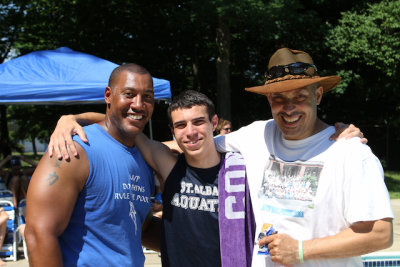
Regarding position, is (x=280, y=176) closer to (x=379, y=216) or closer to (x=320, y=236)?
(x=320, y=236)

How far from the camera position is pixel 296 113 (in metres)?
2.21

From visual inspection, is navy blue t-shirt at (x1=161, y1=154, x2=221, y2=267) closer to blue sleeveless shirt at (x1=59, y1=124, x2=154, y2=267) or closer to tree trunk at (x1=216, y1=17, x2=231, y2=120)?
blue sleeveless shirt at (x1=59, y1=124, x2=154, y2=267)

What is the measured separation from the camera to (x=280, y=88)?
2215 millimetres

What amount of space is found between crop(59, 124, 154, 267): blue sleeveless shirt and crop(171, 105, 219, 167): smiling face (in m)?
0.43

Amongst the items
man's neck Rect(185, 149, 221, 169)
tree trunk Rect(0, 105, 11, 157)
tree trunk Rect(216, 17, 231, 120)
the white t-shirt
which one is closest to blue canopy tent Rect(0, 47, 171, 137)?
man's neck Rect(185, 149, 221, 169)

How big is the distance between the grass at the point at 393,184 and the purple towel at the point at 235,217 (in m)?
9.65

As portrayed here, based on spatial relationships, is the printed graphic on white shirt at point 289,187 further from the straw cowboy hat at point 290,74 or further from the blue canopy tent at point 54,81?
the blue canopy tent at point 54,81

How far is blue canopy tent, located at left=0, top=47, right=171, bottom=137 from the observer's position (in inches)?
242

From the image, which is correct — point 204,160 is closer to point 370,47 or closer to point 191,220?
point 191,220

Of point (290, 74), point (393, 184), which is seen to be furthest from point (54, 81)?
point (393, 184)

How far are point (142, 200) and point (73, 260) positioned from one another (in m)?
0.48

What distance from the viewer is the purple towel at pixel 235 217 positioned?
228cm

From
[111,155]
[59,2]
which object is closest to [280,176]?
[111,155]

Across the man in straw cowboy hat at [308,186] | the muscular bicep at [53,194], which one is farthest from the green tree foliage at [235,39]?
the muscular bicep at [53,194]
